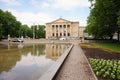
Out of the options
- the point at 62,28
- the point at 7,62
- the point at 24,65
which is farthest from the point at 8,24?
the point at 24,65

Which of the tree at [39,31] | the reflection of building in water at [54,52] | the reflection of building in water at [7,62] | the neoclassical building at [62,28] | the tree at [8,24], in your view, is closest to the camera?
the reflection of building in water at [7,62]

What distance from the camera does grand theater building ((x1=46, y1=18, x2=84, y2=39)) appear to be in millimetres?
114994

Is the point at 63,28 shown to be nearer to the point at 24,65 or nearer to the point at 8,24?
the point at 8,24

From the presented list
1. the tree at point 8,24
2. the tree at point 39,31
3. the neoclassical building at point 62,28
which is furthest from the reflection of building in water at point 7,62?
the tree at point 39,31

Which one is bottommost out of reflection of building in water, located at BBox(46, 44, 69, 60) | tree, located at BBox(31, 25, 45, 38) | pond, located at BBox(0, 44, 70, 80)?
reflection of building in water, located at BBox(46, 44, 69, 60)

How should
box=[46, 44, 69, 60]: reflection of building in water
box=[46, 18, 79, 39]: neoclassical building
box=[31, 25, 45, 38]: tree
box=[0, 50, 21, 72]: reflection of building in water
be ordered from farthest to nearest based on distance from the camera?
box=[31, 25, 45, 38]: tree → box=[46, 18, 79, 39]: neoclassical building → box=[46, 44, 69, 60]: reflection of building in water → box=[0, 50, 21, 72]: reflection of building in water

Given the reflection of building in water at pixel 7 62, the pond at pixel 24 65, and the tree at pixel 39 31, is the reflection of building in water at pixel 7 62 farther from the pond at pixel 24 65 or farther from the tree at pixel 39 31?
the tree at pixel 39 31

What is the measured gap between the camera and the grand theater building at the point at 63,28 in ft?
377

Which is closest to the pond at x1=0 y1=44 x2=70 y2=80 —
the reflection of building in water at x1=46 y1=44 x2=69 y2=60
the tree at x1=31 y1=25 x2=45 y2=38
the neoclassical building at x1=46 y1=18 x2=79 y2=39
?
the reflection of building in water at x1=46 y1=44 x2=69 y2=60

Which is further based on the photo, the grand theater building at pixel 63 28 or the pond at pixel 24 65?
the grand theater building at pixel 63 28

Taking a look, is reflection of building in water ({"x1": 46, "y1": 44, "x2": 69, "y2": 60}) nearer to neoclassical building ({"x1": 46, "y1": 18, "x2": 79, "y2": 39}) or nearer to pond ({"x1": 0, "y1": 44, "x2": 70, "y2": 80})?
pond ({"x1": 0, "y1": 44, "x2": 70, "y2": 80})

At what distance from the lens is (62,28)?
116188 millimetres

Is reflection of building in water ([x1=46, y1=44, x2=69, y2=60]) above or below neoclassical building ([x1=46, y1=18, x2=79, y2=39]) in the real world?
below

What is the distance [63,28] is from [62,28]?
2.40ft
